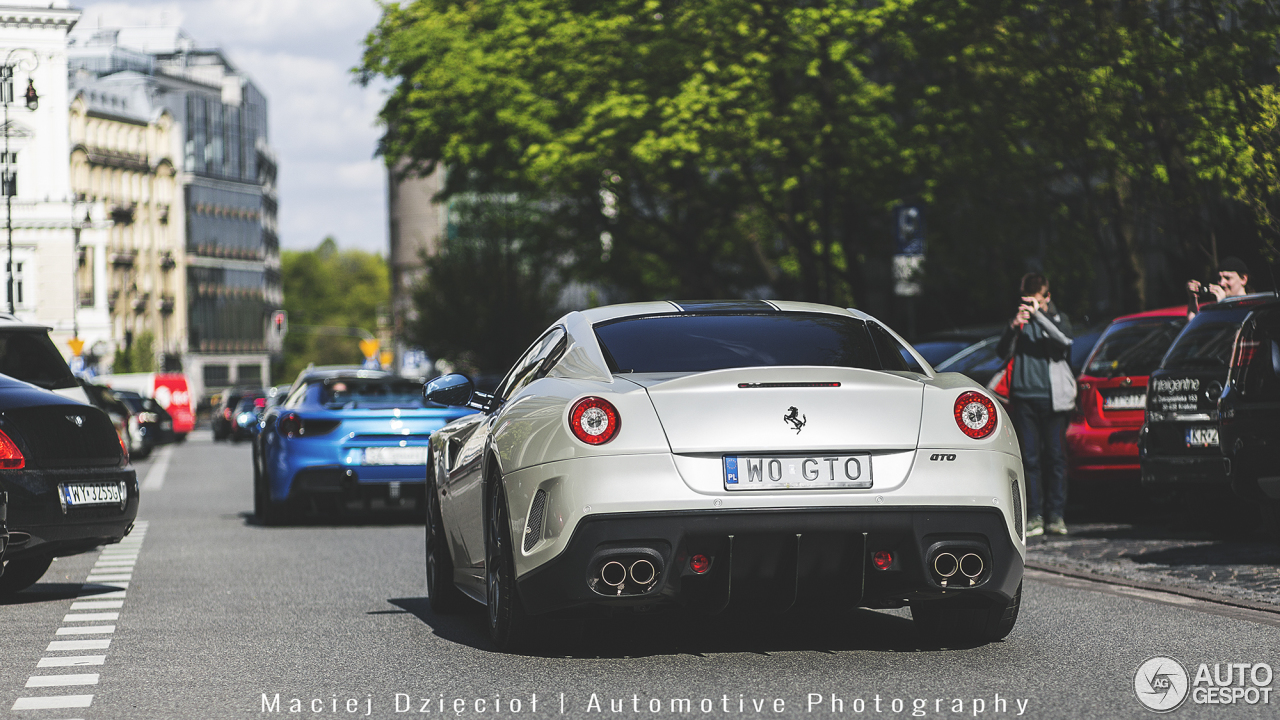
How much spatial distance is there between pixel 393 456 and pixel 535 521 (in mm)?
9306

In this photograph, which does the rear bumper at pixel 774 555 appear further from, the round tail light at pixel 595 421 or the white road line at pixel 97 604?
the white road line at pixel 97 604

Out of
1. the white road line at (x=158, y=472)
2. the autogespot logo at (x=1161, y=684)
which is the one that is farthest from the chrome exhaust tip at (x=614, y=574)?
the white road line at (x=158, y=472)

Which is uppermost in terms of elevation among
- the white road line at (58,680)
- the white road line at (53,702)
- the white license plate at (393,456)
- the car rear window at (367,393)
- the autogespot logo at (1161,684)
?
the car rear window at (367,393)

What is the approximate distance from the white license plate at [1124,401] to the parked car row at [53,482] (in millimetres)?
7320

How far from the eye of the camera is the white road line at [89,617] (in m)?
9.64

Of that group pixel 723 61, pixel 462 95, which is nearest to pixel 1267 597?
pixel 723 61

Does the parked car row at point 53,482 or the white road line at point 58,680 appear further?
the parked car row at point 53,482

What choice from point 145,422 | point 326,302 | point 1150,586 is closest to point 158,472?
point 145,422

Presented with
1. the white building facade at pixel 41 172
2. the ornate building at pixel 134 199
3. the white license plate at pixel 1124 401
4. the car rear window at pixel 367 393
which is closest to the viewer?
the white license plate at pixel 1124 401

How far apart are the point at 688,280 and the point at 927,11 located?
45.2 feet

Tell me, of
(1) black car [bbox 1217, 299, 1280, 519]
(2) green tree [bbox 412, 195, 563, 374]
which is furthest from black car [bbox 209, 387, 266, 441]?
(1) black car [bbox 1217, 299, 1280, 519]

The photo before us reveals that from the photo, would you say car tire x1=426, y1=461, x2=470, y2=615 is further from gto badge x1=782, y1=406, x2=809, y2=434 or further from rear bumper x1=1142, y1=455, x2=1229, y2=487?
rear bumper x1=1142, y1=455, x2=1229, y2=487

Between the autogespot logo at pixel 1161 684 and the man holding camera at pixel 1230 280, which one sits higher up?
the man holding camera at pixel 1230 280

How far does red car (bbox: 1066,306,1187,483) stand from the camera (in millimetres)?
14477
